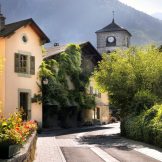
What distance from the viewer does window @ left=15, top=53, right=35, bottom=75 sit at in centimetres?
3753

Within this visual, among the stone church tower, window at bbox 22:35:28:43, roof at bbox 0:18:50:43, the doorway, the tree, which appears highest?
the stone church tower

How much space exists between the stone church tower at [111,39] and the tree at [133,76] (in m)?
52.9

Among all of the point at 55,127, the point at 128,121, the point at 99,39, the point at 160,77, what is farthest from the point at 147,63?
the point at 99,39

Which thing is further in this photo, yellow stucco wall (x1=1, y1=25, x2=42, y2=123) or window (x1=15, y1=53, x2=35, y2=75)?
window (x1=15, y1=53, x2=35, y2=75)

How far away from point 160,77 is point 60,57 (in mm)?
12315

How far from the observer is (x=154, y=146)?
24531 mm

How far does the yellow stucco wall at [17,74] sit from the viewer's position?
36.4m

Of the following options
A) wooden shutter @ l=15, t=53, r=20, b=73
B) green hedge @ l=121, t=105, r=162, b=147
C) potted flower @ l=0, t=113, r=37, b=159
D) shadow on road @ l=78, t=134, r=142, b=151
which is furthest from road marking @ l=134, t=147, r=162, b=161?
wooden shutter @ l=15, t=53, r=20, b=73

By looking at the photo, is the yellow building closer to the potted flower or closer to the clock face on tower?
the potted flower

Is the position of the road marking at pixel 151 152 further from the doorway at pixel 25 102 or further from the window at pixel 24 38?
the window at pixel 24 38

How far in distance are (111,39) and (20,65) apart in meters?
54.0

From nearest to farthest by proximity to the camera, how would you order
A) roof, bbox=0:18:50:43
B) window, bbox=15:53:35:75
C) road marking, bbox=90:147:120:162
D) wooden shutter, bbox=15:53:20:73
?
road marking, bbox=90:147:120:162 < roof, bbox=0:18:50:43 < wooden shutter, bbox=15:53:20:73 < window, bbox=15:53:35:75

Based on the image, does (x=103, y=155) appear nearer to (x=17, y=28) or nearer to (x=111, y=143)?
(x=111, y=143)

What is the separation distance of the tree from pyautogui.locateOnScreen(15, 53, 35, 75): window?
5819mm
